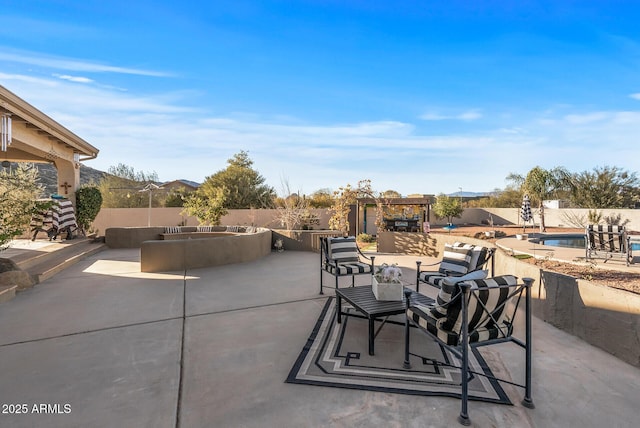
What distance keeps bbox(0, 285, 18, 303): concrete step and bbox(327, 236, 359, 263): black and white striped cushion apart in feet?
15.8

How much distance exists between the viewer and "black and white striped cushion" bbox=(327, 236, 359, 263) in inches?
196

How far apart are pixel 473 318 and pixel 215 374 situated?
201cm

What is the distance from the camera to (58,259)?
684cm

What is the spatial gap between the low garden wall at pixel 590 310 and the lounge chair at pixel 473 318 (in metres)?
1.27

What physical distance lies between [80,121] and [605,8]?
1565 cm

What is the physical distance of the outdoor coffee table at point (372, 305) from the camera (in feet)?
9.11

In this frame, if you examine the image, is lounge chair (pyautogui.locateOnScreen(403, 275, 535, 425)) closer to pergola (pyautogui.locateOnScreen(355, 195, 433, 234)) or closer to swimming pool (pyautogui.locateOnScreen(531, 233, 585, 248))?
pergola (pyautogui.locateOnScreen(355, 195, 433, 234))

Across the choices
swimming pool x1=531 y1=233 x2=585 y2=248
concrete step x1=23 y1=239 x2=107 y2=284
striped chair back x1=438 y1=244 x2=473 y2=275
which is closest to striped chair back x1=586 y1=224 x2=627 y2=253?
striped chair back x1=438 y1=244 x2=473 y2=275

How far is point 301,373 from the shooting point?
2.43 metres

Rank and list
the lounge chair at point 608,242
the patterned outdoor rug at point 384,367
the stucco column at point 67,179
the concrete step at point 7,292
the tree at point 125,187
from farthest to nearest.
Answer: the tree at point 125,187 → the stucco column at point 67,179 → the lounge chair at point 608,242 → the concrete step at point 7,292 → the patterned outdoor rug at point 384,367

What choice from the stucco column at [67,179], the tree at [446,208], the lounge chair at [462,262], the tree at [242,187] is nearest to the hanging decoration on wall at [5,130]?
the stucco column at [67,179]

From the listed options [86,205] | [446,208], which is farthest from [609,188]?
[86,205]

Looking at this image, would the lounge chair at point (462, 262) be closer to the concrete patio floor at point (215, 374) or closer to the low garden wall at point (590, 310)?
the low garden wall at point (590, 310)

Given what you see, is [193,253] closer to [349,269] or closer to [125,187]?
[349,269]
